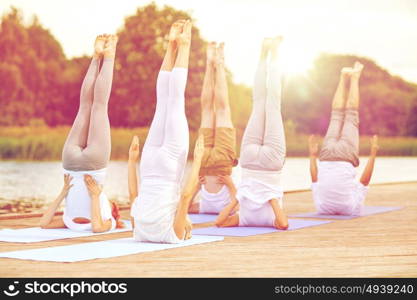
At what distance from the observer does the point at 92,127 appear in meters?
7.53

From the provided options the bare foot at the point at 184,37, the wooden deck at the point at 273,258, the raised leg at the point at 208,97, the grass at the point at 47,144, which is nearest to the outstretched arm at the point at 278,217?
the wooden deck at the point at 273,258

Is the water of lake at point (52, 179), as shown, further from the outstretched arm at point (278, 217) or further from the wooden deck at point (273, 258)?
the wooden deck at point (273, 258)

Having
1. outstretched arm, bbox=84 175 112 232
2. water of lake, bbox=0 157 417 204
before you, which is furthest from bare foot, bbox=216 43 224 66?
water of lake, bbox=0 157 417 204

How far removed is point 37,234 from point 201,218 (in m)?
2.29

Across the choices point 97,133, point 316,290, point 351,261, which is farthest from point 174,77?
point 316,290

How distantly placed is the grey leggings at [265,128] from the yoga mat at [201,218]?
97 centimetres

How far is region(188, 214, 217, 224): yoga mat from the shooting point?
8695mm

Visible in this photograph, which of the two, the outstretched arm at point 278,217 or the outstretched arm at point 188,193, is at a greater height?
the outstretched arm at point 188,193

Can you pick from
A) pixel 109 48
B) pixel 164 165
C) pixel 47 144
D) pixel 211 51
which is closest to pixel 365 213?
pixel 211 51

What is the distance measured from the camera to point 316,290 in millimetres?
4633

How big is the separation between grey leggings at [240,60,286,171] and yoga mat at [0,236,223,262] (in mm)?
1339

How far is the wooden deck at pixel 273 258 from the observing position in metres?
5.14

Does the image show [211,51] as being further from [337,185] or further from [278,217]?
[278,217]

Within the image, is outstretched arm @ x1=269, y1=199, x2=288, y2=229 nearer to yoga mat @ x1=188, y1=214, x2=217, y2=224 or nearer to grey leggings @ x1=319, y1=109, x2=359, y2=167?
yoga mat @ x1=188, y1=214, x2=217, y2=224
